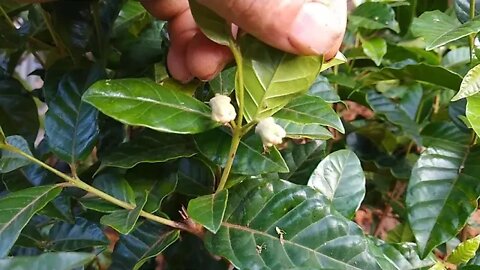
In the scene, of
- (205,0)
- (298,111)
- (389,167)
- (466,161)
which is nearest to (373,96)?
(389,167)

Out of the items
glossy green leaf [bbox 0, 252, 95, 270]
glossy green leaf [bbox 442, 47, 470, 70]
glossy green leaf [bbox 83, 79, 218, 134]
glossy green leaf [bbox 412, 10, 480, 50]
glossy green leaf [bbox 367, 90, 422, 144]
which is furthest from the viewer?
glossy green leaf [bbox 442, 47, 470, 70]

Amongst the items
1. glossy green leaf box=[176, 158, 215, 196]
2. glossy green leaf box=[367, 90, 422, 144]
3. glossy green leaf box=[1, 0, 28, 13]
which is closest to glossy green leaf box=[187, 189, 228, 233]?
glossy green leaf box=[176, 158, 215, 196]

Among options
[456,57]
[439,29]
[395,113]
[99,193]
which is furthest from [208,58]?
[456,57]

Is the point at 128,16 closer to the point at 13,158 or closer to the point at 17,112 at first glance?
the point at 17,112

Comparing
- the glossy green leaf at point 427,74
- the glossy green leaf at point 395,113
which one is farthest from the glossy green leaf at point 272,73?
the glossy green leaf at point 395,113

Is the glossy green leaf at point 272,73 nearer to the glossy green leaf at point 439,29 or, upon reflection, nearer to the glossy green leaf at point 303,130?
the glossy green leaf at point 303,130

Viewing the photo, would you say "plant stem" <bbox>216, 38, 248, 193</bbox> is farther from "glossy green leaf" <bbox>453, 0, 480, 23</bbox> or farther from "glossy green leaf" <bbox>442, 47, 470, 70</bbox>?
"glossy green leaf" <bbox>442, 47, 470, 70</bbox>
